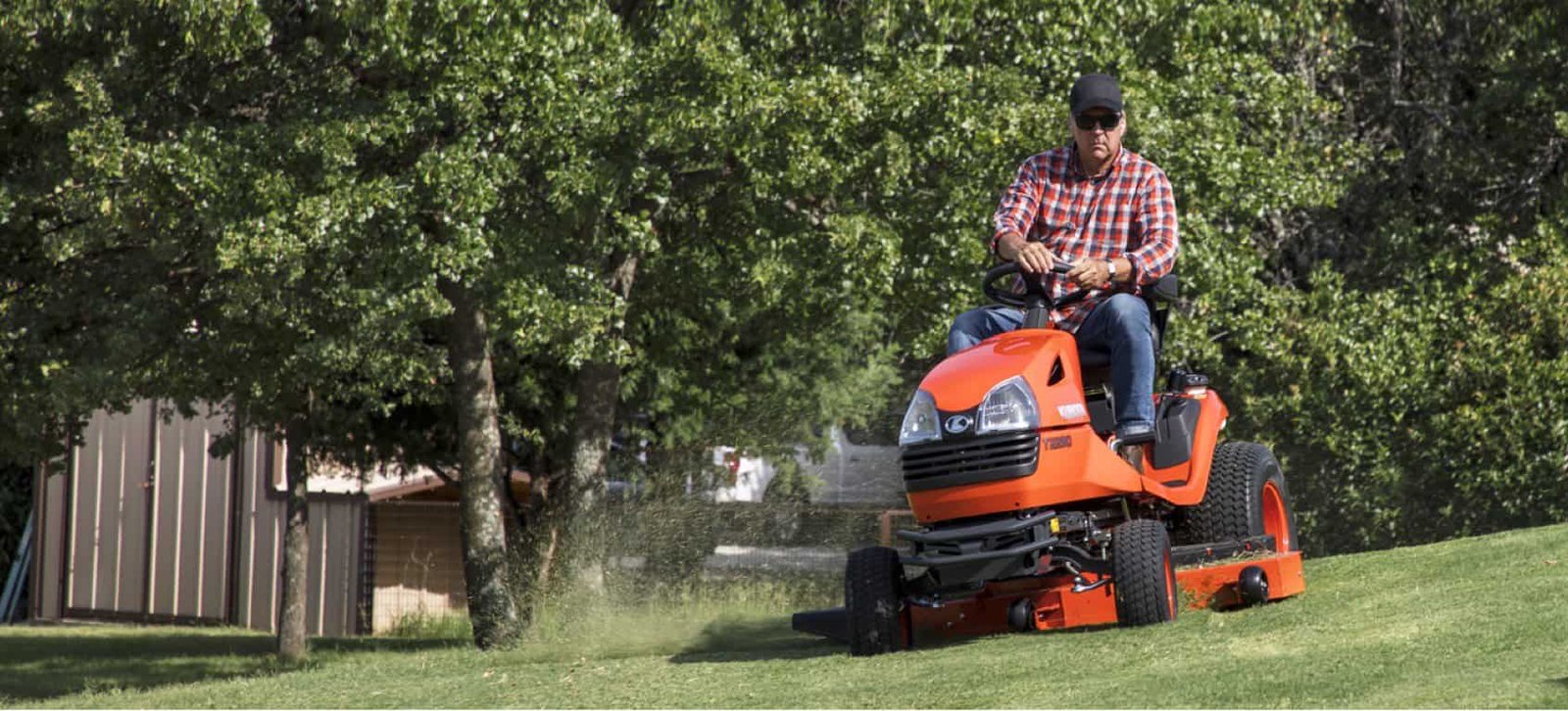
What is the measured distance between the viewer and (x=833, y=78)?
1430 centimetres

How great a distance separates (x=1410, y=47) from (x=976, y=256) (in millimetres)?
8364

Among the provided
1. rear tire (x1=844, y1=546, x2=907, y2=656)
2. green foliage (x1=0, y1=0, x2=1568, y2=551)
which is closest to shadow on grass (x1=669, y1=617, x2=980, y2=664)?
rear tire (x1=844, y1=546, x2=907, y2=656)

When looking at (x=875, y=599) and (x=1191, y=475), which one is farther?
(x=1191, y=475)

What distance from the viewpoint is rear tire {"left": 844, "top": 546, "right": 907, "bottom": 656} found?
8.31 metres

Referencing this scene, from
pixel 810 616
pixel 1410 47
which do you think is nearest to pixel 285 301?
pixel 810 616

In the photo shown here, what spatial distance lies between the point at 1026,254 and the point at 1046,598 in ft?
4.72

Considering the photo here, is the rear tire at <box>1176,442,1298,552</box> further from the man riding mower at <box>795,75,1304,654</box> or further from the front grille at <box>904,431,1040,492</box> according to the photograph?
the front grille at <box>904,431,1040,492</box>

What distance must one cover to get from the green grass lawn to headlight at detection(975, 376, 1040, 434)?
0.92m

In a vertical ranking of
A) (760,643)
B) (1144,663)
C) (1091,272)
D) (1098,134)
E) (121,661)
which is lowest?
(1144,663)

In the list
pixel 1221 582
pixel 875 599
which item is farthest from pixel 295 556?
pixel 1221 582

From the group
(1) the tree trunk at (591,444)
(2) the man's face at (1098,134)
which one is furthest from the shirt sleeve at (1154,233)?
(1) the tree trunk at (591,444)

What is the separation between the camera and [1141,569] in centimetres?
802

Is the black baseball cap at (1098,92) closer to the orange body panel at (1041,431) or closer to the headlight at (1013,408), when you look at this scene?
the orange body panel at (1041,431)

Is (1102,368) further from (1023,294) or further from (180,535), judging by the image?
(180,535)
